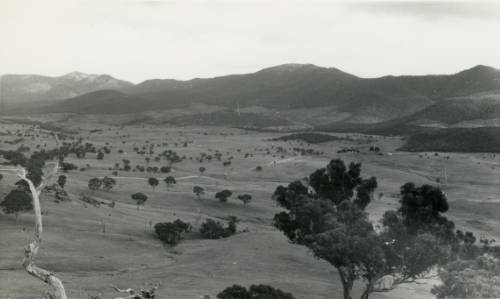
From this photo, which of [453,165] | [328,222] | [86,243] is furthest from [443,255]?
[453,165]

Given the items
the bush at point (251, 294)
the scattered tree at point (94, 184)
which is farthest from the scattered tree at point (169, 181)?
the bush at point (251, 294)

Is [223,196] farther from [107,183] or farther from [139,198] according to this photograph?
A: [107,183]

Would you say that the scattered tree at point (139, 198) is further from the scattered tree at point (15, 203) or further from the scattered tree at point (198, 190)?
the scattered tree at point (15, 203)

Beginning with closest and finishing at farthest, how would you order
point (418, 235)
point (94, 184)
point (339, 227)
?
1. point (418, 235)
2. point (339, 227)
3. point (94, 184)

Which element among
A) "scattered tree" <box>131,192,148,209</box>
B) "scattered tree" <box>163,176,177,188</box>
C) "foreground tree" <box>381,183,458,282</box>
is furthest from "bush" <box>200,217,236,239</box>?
"foreground tree" <box>381,183,458,282</box>

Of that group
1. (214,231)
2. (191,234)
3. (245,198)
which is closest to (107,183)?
(245,198)

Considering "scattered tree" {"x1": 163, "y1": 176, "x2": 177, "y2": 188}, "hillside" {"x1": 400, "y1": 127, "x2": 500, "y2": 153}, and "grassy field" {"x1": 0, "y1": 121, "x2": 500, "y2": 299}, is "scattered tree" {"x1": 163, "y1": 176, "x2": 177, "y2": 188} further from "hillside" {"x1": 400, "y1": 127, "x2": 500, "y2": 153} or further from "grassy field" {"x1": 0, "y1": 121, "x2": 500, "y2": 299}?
"hillside" {"x1": 400, "y1": 127, "x2": 500, "y2": 153}

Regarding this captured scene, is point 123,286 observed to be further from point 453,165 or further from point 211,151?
point 211,151

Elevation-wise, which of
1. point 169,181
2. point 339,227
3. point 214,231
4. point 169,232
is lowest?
point 214,231
